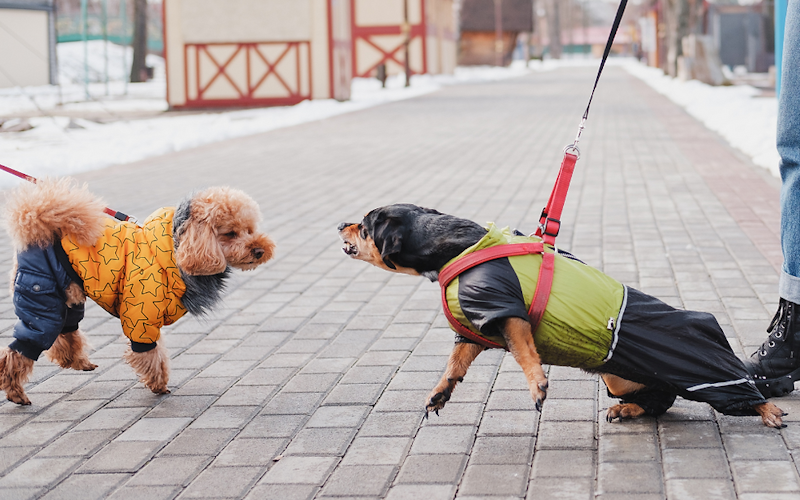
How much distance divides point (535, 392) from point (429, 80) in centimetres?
3760

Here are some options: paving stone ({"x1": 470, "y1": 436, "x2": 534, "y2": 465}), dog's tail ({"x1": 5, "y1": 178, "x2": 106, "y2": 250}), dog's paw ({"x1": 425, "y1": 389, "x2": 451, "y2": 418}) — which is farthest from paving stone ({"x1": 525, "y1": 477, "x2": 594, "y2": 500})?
dog's tail ({"x1": 5, "y1": 178, "x2": 106, "y2": 250})

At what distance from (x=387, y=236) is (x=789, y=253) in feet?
5.32

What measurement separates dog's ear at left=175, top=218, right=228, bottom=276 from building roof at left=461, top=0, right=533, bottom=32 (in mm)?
65597

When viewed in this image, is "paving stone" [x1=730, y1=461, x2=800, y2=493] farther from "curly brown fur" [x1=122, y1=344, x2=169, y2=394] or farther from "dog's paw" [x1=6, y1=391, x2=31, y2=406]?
"dog's paw" [x1=6, y1=391, x2=31, y2=406]

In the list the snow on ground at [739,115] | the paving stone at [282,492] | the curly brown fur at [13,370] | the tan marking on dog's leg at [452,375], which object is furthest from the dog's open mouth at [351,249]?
the snow on ground at [739,115]

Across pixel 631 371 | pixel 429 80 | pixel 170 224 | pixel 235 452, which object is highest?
pixel 429 80

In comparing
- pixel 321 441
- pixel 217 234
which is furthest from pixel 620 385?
pixel 217 234

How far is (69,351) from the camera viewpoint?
4.24 metres

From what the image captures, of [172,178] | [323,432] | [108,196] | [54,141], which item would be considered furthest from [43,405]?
[54,141]

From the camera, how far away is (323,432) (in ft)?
11.6

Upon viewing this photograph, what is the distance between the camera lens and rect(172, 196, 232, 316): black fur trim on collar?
3763mm

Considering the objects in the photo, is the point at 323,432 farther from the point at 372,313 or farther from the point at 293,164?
the point at 293,164

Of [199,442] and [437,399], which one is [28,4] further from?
[437,399]

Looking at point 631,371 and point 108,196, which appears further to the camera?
point 108,196
